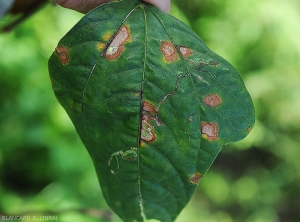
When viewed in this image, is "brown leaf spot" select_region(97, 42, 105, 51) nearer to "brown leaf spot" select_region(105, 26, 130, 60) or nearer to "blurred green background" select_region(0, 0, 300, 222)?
"brown leaf spot" select_region(105, 26, 130, 60)

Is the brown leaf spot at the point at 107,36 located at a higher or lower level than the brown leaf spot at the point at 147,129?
higher

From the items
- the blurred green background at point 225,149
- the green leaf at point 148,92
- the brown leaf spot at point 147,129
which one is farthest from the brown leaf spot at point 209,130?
the blurred green background at point 225,149

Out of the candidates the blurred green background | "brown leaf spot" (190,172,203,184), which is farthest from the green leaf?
the blurred green background

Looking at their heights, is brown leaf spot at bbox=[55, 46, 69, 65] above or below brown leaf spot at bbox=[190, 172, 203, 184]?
above

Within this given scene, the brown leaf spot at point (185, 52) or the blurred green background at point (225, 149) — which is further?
the blurred green background at point (225, 149)

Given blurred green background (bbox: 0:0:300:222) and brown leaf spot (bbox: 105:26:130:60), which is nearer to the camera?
brown leaf spot (bbox: 105:26:130:60)

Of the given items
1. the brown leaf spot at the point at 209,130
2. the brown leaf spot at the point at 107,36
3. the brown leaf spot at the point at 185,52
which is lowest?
the brown leaf spot at the point at 209,130

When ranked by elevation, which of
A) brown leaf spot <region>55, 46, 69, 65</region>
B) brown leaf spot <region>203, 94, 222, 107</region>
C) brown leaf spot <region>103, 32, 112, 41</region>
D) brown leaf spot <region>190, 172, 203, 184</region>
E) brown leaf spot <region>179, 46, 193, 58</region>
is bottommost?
brown leaf spot <region>190, 172, 203, 184</region>

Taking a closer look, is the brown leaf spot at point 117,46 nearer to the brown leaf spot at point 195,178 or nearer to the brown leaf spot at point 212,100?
the brown leaf spot at point 212,100
